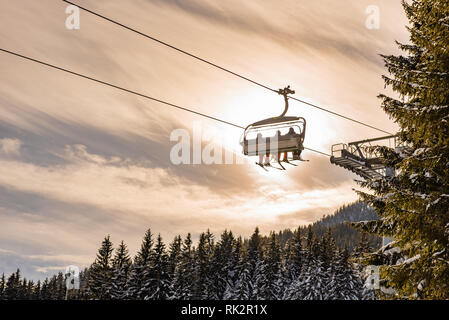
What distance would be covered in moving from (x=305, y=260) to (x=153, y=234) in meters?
31.3

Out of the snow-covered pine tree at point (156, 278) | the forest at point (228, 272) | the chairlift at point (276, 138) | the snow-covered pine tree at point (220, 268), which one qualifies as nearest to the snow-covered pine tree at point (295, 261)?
the forest at point (228, 272)

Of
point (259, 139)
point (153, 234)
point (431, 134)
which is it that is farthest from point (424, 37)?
point (153, 234)

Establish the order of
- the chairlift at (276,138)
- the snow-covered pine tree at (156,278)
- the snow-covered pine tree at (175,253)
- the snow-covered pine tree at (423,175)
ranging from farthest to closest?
the snow-covered pine tree at (175,253) → the snow-covered pine tree at (156,278) → the chairlift at (276,138) → the snow-covered pine tree at (423,175)

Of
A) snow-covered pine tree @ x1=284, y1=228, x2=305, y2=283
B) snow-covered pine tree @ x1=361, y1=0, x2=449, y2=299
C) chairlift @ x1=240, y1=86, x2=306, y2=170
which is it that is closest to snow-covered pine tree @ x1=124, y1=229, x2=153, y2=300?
snow-covered pine tree @ x1=284, y1=228, x2=305, y2=283

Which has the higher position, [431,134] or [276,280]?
[431,134]

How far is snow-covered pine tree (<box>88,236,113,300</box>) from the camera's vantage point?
69062mm

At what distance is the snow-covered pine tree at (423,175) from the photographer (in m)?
10.7

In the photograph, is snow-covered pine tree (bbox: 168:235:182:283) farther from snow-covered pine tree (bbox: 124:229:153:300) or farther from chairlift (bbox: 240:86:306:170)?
chairlift (bbox: 240:86:306:170)

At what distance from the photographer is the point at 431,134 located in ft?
36.9

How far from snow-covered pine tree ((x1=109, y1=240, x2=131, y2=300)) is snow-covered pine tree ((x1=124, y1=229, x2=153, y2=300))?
1266 millimetres

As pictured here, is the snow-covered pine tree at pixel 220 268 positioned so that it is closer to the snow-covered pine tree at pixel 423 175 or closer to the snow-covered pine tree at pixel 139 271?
the snow-covered pine tree at pixel 139 271

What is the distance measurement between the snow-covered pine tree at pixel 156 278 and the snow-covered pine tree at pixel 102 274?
739 cm
